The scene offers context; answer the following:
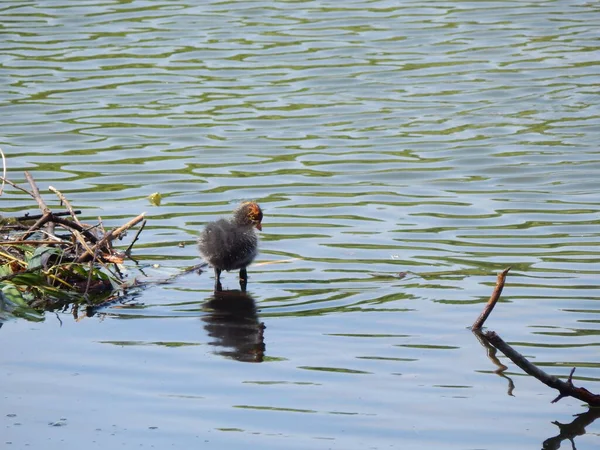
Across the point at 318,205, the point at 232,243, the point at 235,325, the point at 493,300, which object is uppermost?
the point at 493,300

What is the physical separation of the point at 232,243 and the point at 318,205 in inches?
91.9

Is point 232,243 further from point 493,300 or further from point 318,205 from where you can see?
point 493,300

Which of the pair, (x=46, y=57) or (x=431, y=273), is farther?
(x=46, y=57)

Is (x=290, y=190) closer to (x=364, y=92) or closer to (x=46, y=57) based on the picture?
(x=364, y=92)

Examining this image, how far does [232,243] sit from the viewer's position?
27.6ft

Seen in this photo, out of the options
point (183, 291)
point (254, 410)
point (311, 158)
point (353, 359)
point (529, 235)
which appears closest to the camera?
point (254, 410)

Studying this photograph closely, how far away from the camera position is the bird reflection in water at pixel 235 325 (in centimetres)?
712

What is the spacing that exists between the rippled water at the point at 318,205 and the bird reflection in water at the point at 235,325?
0.8 inches

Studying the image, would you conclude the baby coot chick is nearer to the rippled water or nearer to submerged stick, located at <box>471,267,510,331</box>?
the rippled water

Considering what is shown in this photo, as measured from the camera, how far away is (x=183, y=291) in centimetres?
843

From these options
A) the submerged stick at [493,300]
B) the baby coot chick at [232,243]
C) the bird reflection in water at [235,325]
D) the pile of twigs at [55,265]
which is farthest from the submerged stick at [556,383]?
the pile of twigs at [55,265]

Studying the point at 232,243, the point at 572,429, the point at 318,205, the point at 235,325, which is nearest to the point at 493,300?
the point at 572,429

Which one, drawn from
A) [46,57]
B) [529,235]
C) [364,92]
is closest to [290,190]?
[529,235]

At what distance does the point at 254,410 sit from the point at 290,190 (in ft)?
16.5
